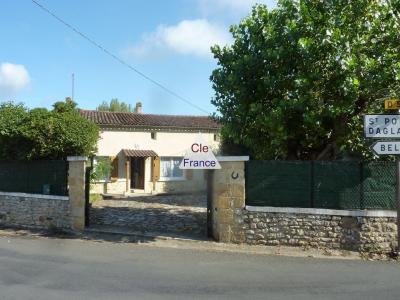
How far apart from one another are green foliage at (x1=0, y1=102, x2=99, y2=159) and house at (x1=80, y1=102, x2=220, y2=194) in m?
7.84

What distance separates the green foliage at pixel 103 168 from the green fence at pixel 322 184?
40.7 ft

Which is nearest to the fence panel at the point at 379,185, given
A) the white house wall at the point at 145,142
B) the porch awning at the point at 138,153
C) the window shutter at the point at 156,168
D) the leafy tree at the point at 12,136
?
the leafy tree at the point at 12,136

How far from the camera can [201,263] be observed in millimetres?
10094

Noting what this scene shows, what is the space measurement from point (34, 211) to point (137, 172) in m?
13.2

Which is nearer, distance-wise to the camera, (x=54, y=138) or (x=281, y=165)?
(x=281, y=165)

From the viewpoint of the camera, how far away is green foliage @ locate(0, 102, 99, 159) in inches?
667

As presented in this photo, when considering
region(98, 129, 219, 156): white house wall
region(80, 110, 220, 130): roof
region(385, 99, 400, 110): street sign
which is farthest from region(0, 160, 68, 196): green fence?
region(80, 110, 220, 130): roof

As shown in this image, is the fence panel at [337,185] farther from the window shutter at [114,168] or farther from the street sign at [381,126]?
the window shutter at [114,168]

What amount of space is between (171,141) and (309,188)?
17.4 m

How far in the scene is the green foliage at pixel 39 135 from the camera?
17.0 m

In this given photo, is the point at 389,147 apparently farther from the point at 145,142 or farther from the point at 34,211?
the point at 145,142

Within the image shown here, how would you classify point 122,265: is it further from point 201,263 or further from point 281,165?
point 281,165

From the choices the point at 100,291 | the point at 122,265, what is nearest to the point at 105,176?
the point at 122,265

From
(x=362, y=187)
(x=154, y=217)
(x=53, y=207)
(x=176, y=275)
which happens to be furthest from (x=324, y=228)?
(x=53, y=207)
